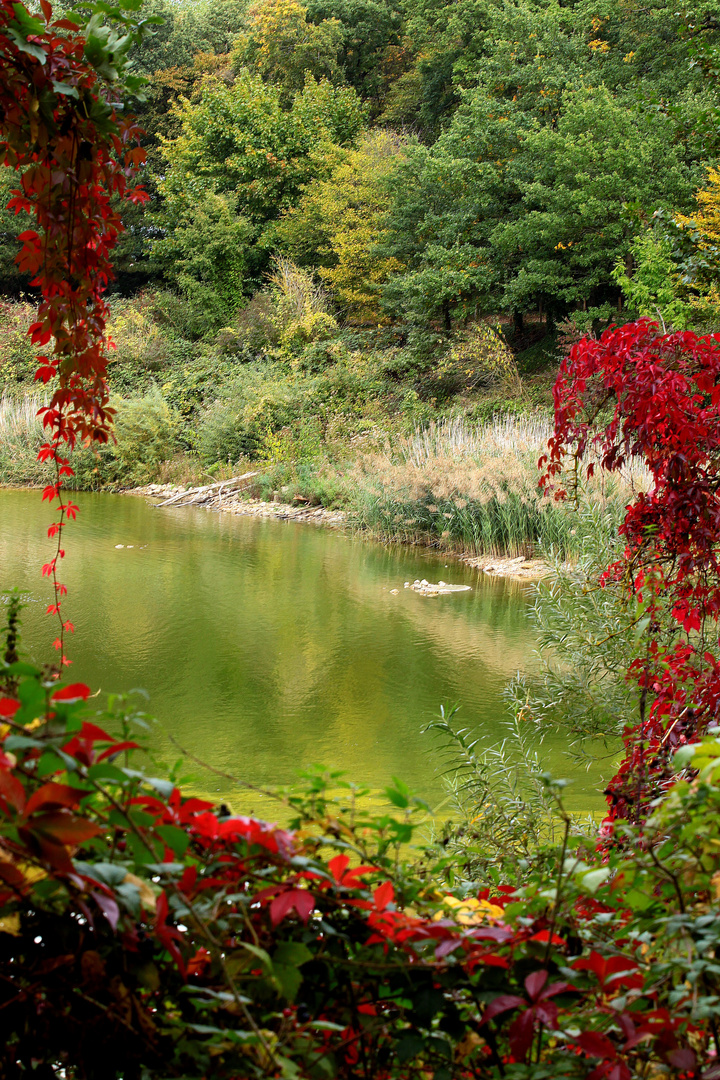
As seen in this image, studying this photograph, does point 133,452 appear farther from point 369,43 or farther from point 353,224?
point 369,43

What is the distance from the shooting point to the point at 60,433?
6.32 ft

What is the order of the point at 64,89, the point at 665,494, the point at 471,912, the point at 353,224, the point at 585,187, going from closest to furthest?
the point at 471,912 < the point at 64,89 < the point at 665,494 < the point at 585,187 < the point at 353,224

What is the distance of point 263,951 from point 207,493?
12268 mm

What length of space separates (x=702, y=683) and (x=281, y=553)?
21.2 ft

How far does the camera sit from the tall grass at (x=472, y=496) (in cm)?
807

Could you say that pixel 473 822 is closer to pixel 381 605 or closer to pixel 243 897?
pixel 243 897

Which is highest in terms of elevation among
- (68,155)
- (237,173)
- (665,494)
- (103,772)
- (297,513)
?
(237,173)

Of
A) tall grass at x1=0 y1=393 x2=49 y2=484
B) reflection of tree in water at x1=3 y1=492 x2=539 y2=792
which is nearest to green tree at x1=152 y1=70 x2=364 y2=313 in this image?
tall grass at x1=0 y1=393 x2=49 y2=484

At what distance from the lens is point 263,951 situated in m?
0.58

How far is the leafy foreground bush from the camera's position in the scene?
1.95 feet

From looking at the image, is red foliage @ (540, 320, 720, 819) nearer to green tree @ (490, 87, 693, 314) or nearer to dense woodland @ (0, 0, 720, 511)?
dense woodland @ (0, 0, 720, 511)

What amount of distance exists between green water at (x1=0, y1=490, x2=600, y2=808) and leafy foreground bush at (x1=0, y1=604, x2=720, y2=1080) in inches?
68.7

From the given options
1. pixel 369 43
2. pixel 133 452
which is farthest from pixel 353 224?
pixel 369 43

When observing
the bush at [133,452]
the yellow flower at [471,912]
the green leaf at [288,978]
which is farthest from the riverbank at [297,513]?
the green leaf at [288,978]
